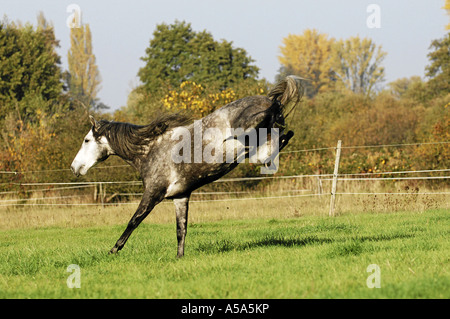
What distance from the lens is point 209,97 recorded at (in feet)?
96.0

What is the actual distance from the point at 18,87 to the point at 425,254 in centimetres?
4391

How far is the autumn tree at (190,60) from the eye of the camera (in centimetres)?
4944

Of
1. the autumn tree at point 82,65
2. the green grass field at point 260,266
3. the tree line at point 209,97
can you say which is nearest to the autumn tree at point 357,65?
the tree line at point 209,97

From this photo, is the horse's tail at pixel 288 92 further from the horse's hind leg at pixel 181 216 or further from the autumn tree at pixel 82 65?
the autumn tree at pixel 82 65

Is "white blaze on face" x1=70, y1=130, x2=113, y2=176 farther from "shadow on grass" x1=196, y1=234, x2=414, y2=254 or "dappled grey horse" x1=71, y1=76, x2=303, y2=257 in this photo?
"shadow on grass" x1=196, y1=234, x2=414, y2=254

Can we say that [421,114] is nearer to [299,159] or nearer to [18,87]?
[299,159]

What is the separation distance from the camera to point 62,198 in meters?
24.0

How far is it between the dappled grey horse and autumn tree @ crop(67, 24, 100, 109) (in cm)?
6452

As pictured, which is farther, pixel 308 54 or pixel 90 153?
pixel 308 54

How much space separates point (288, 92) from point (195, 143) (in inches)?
62.0

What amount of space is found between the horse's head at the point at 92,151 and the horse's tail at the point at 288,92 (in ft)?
9.11

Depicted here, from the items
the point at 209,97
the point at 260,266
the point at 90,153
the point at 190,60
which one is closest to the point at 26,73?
the point at 190,60

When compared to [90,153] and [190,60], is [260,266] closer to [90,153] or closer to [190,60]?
[90,153]

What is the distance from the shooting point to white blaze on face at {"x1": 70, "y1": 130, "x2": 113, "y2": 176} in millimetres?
9031
